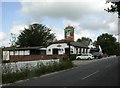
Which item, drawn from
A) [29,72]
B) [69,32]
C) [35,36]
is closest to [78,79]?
[29,72]

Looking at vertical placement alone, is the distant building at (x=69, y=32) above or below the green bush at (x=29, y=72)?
above

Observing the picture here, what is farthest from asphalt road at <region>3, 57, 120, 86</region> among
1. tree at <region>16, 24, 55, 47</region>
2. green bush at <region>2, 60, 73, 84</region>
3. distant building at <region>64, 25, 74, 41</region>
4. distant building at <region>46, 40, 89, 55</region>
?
tree at <region>16, 24, 55, 47</region>

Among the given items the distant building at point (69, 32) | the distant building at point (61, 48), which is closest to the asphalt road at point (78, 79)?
the distant building at point (69, 32)

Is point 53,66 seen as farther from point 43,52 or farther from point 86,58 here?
point 43,52

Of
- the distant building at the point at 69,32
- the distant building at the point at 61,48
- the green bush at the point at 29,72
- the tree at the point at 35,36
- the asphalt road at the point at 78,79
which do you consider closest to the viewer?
the asphalt road at the point at 78,79

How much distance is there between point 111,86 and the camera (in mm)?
17281

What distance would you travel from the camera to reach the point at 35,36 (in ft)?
427

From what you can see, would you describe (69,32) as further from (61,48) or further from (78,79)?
(78,79)

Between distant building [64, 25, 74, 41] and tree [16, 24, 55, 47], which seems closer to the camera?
distant building [64, 25, 74, 41]

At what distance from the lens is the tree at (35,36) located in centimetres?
12900

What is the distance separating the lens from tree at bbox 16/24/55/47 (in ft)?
423

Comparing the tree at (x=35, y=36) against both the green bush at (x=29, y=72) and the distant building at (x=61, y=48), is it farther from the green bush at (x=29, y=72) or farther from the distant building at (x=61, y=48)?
the green bush at (x=29, y=72)

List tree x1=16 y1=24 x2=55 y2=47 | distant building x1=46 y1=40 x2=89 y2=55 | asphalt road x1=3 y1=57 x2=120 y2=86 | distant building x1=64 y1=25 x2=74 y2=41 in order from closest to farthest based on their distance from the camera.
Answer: asphalt road x1=3 y1=57 x2=120 y2=86, distant building x1=64 y1=25 x2=74 y2=41, distant building x1=46 y1=40 x2=89 y2=55, tree x1=16 y1=24 x2=55 y2=47

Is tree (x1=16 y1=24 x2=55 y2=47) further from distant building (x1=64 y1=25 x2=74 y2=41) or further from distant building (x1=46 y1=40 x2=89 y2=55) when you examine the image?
distant building (x1=64 y1=25 x2=74 y2=41)
